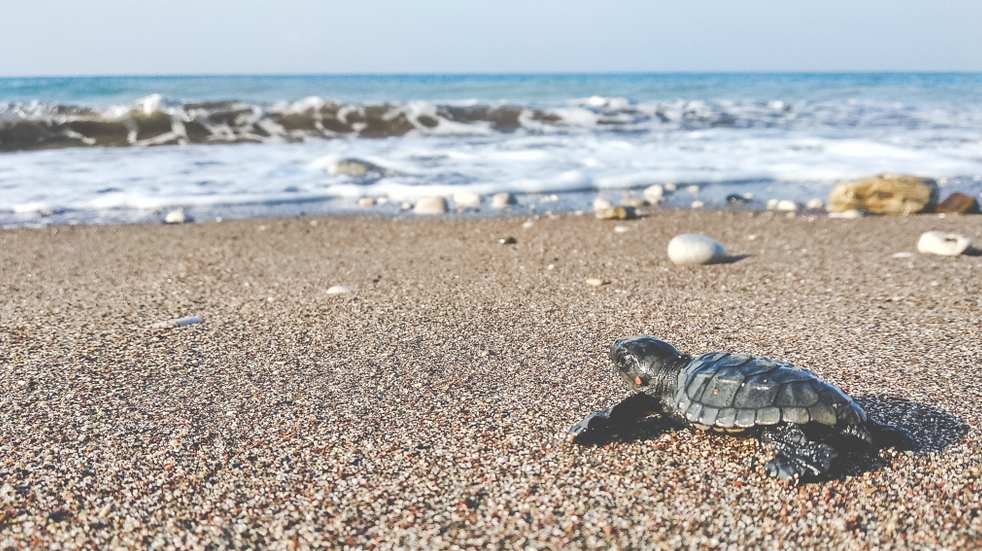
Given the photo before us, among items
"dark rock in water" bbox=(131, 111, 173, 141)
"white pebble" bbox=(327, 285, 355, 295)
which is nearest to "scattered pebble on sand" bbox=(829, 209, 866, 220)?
"white pebble" bbox=(327, 285, 355, 295)

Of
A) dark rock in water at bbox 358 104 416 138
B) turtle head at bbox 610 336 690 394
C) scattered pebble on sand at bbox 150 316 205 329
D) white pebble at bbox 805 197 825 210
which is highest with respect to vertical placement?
dark rock in water at bbox 358 104 416 138

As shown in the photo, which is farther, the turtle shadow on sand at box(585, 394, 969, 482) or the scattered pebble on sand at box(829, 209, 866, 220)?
the scattered pebble on sand at box(829, 209, 866, 220)

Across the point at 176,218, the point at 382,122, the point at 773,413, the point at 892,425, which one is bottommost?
the point at 176,218

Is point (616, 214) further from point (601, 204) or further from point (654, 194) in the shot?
point (654, 194)

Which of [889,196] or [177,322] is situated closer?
[177,322]

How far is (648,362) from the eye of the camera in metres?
2.61

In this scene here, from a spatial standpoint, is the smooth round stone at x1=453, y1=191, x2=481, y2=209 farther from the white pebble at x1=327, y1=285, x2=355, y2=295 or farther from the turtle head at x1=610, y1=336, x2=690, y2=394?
the turtle head at x1=610, y1=336, x2=690, y2=394

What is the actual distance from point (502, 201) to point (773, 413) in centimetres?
610

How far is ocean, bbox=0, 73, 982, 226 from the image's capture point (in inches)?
338

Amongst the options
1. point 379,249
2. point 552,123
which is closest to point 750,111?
point 552,123

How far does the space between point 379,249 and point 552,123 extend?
41.2ft

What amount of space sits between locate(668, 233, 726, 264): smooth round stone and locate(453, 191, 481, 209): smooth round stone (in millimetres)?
3219

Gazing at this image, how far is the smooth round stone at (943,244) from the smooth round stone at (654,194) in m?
3.04

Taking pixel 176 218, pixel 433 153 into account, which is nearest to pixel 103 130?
pixel 433 153
